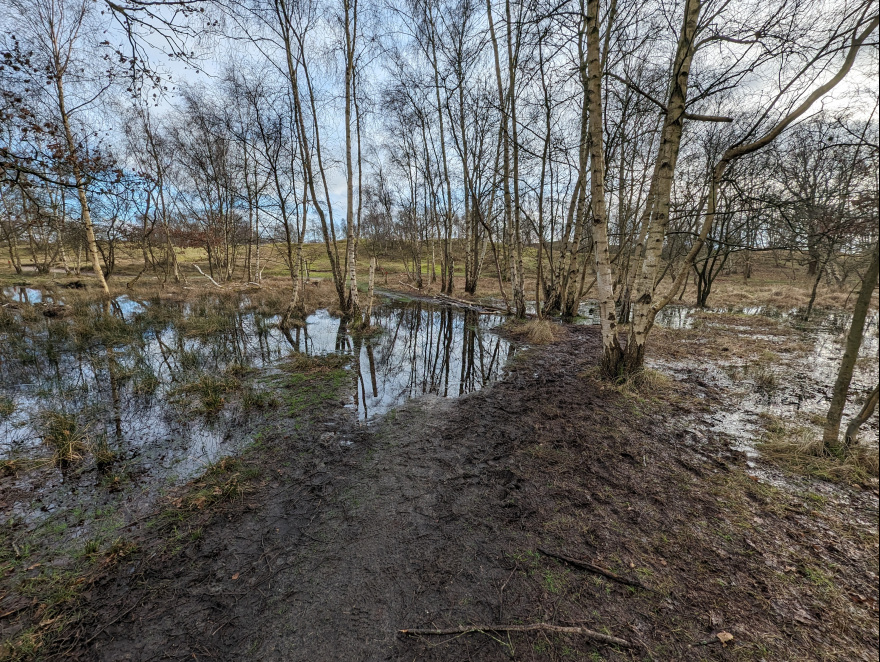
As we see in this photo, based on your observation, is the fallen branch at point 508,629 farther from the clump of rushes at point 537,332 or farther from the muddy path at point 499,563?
the clump of rushes at point 537,332

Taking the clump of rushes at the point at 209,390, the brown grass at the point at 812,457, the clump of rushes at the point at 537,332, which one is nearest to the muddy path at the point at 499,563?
the brown grass at the point at 812,457

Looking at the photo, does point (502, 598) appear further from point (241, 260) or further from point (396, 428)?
point (241, 260)

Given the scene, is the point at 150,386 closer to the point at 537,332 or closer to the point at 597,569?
the point at 597,569

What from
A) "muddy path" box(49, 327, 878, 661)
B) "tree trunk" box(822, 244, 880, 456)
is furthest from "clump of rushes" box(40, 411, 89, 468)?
"tree trunk" box(822, 244, 880, 456)

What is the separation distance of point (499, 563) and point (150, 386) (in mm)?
7065

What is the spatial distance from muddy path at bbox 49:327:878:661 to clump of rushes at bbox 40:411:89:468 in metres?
2.09

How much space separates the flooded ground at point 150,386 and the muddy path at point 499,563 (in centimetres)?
107

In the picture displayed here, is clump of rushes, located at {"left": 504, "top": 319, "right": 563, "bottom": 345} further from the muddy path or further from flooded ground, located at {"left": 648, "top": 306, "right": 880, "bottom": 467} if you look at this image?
the muddy path

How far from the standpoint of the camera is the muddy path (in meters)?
2.01

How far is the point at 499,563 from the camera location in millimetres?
2582

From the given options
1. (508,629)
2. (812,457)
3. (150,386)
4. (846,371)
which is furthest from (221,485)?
(846,371)

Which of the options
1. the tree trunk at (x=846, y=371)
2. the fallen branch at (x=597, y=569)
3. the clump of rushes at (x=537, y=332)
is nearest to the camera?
the fallen branch at (x=597, y=569)

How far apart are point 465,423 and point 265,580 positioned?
315cm

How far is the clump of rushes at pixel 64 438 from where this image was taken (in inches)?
156
